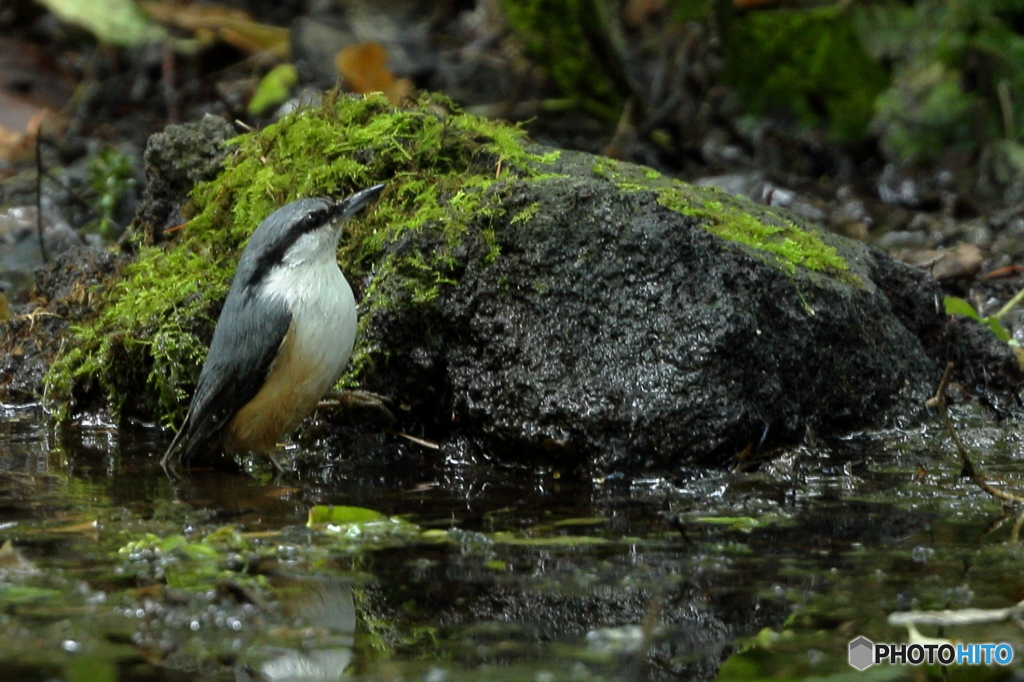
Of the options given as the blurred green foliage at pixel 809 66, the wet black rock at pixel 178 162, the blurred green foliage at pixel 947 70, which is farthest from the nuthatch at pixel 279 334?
the blurred green foliage at pixel 809 66

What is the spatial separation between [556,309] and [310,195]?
1.38 m

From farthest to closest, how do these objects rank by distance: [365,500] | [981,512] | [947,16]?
[947,16] < [365,500] < [981,512]

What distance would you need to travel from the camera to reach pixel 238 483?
485 centimetres

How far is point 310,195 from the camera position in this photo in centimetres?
557

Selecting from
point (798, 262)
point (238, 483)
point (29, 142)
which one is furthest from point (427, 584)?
point (29, 142)

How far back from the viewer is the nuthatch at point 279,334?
464 centimetres

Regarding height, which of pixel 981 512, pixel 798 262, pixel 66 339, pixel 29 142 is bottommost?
pixel 981 512

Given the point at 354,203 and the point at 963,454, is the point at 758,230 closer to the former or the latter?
the point at 963,454

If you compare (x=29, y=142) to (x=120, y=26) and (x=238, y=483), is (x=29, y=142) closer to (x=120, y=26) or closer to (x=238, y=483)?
(x=120, y=26)

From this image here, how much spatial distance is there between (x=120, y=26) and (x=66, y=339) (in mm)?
3468

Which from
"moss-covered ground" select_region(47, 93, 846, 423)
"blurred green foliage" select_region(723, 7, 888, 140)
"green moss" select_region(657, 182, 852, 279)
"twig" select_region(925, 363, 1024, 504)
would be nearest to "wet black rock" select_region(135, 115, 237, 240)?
"moss-covered ground" select_region(47, 93, 846, 423)

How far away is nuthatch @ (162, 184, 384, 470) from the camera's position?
4641mm

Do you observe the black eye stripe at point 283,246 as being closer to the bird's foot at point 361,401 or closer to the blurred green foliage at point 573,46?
the bird's foot at point 361,401

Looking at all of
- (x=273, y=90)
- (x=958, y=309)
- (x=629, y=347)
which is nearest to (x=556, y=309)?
(x=629, y=347)
